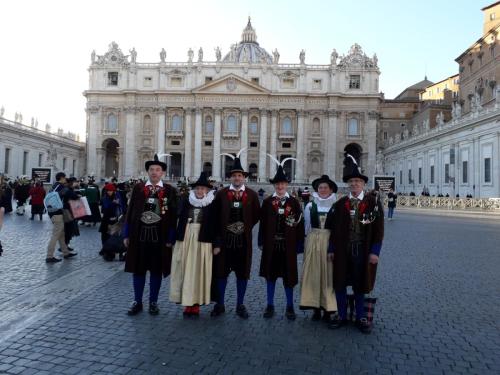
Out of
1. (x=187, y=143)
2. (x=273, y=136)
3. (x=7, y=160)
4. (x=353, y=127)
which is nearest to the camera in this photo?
(x=7, y=160)

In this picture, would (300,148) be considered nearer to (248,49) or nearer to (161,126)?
(161,126)

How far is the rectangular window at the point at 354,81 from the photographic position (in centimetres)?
5988

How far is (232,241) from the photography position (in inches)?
235

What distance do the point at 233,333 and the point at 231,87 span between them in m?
55.5

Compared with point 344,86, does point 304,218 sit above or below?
below

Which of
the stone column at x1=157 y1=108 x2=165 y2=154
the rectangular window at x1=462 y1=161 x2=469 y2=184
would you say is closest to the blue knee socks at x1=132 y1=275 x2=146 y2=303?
the rectangular window at x1=462 y1=161 x2=469 y2=184

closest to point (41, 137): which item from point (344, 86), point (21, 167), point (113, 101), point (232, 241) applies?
point (21, 167)

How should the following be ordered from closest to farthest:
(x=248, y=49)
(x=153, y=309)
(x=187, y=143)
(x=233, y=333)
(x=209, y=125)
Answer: (x=233, y=333) < (x=153, y=309) < (x=187, y=143) < (x=209, y=125) < (x=248, y=49)

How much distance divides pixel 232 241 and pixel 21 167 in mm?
47350

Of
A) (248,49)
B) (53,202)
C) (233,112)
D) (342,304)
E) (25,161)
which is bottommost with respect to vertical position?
(342,304)

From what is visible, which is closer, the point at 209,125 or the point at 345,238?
the point at 345,238

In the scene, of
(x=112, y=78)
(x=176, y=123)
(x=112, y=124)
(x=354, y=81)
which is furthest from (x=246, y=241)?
(x=112, y=78)

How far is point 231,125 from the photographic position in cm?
6000

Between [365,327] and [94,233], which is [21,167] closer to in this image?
[94,233]
